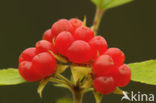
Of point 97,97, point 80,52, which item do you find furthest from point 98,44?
point 97,97

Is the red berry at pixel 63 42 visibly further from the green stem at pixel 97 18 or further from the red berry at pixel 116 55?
the green stem at pixel 97 18

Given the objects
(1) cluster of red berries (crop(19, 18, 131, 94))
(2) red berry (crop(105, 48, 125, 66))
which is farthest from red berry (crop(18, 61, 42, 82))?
(2) red berry (crop(105, 48, 125, 66))

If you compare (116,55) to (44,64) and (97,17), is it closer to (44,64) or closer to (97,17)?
(44,64)

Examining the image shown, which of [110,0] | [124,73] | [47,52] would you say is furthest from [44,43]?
[110,0]

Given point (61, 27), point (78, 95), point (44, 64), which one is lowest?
point (78, 95)

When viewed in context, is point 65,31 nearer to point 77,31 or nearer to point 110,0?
point 77,31

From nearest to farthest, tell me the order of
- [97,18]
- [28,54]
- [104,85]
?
[104,85]
[28,54]
[97,18]
